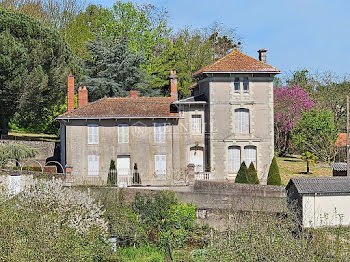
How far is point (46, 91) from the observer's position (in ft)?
156

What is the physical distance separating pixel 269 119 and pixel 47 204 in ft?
59.7

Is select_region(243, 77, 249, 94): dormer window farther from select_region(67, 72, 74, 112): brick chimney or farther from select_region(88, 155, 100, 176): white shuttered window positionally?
select_region(67, 72, 74, 112): brick chimney

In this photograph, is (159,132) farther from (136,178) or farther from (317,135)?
(317,135)

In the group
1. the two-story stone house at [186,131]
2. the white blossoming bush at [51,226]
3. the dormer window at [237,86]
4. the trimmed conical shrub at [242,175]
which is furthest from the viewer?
the dormer window at [237,86]

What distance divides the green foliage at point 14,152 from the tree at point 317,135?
64.7ft

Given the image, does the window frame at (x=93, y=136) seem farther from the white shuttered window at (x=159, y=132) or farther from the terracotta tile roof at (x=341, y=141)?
the terracotta tile roof at (x=341, y=141)

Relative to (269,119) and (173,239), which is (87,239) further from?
(269,119)

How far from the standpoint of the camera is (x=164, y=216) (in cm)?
3144

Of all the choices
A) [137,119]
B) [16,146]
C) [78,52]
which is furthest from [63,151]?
[78,52]

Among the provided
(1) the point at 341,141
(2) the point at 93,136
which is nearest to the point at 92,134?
(2) the point at 93,136

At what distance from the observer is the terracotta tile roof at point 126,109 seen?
38.8 m

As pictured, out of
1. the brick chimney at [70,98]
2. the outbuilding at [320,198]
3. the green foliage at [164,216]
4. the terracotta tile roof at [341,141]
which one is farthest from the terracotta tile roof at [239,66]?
the terracotta tile roof at [341,141]

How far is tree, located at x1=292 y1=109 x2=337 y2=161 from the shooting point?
4538cm

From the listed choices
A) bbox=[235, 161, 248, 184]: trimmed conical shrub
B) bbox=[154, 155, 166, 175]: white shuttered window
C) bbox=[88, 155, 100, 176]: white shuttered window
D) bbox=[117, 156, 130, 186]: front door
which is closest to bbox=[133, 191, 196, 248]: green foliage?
bbox=[235, 161, 248, 184]: trimmed conical shrub
